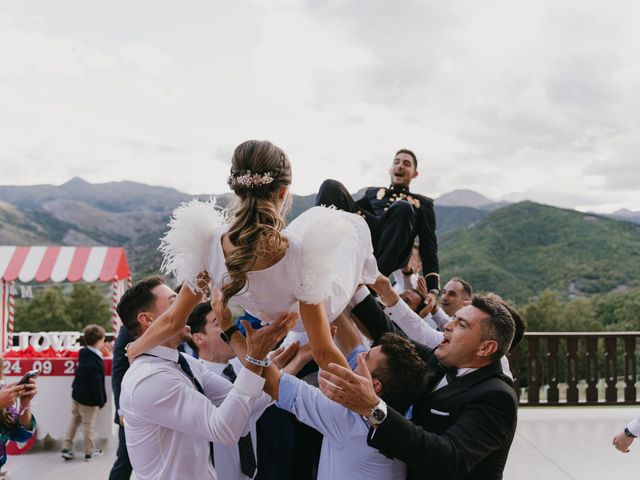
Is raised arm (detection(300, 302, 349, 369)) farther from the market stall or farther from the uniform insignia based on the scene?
the market stall

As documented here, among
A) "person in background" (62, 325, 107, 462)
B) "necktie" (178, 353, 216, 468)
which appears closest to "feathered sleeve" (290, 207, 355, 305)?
"necktie" (178, 353, 216, 468)

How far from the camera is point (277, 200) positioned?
6.29 feet

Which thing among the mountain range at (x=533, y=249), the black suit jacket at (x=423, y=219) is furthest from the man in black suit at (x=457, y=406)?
the mountain range at (x=533, y=249)

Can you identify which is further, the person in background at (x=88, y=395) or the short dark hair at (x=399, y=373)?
the person in background at (x=88, y=395)

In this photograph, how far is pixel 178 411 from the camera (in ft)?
6.02

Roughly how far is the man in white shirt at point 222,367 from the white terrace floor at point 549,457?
9.78 ft

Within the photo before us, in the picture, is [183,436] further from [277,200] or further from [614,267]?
[614,267]

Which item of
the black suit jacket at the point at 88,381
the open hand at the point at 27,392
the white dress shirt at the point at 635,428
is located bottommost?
the black suit jacket at the point at 88,381

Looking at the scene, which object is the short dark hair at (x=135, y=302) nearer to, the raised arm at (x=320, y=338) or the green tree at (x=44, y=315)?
the raised arm at (x=320, y=338)

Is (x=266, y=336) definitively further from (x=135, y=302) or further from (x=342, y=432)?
(x=135, y=302)

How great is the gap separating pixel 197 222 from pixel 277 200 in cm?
28

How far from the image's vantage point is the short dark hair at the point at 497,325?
1963 mm

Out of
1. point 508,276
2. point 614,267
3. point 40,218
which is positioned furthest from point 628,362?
point 40,218

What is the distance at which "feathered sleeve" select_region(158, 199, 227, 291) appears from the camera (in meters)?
1.83
